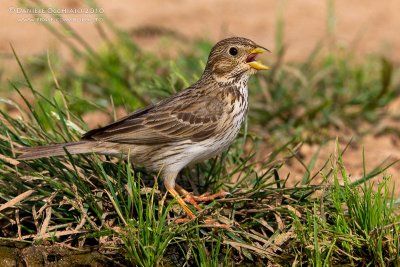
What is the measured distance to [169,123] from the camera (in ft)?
18.5

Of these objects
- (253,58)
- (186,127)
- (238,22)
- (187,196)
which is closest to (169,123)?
(186,127)

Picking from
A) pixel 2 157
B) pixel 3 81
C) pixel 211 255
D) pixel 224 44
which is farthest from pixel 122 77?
pixel 211 255

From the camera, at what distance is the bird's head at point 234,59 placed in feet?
19.1

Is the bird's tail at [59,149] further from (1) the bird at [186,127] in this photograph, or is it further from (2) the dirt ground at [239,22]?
(2) the dirt ground at [239,22]

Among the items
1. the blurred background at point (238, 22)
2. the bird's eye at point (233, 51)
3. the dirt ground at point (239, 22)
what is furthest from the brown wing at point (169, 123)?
the blurred background at point (238, 22)

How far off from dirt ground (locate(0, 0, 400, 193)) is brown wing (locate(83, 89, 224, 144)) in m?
3.61

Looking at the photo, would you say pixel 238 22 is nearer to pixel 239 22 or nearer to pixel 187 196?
pixel 239 22

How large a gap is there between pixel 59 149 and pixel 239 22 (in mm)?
6049

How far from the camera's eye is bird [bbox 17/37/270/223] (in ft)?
18.0

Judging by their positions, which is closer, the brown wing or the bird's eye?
the brown wing


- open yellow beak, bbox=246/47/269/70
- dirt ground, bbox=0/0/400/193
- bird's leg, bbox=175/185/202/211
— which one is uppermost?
open yellow beak, bbox=246/47/269/70

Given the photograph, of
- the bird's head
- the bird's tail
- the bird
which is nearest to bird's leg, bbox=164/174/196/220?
the bird

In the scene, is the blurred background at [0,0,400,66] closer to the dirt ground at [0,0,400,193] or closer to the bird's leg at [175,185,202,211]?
the dirt ground at [0,0,400,193]

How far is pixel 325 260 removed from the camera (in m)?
4.61
